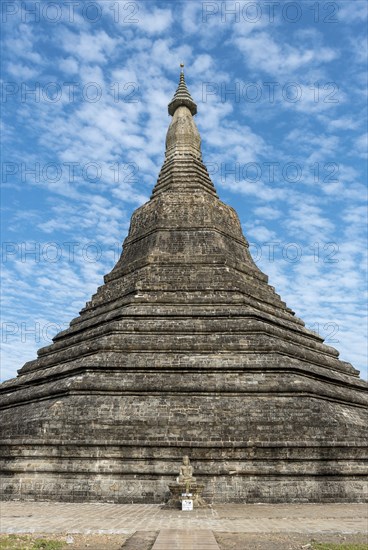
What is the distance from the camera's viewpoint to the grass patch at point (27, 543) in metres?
7.59

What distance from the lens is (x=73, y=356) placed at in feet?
61.8

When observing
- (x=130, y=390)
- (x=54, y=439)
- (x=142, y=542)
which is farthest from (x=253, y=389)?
(x=142, y=542)

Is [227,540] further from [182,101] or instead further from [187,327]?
[182,101]

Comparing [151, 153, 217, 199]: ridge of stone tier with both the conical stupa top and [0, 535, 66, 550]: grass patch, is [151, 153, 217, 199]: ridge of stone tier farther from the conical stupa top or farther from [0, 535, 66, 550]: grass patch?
[0, 535, 66, 550]: grass patch

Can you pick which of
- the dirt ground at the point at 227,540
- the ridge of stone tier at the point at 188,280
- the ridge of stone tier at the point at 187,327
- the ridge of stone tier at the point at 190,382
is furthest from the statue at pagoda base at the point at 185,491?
the ridge of stone tier at the point at 188,280

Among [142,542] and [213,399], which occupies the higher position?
[213,399]

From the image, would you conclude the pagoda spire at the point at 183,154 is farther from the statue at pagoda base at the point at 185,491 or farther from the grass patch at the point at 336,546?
the grass patch at the point at 336,546

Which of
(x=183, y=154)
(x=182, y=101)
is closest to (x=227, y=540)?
(x=183, y=154)

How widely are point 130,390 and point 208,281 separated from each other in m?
6.04

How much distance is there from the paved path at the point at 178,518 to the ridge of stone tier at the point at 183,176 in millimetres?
16151

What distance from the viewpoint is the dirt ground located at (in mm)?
7832

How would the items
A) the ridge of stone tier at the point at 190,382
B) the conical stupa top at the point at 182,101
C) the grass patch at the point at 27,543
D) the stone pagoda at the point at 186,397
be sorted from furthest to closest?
the conical stupa top at the point at 182,101 < the ridge of stone tier at the point at 190,382 < the stone pagoda at the point at 186,397 < the grass patch at the point at 27,543

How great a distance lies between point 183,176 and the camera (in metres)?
26.1

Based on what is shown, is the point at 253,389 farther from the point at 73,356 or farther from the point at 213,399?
the point at 73,356
